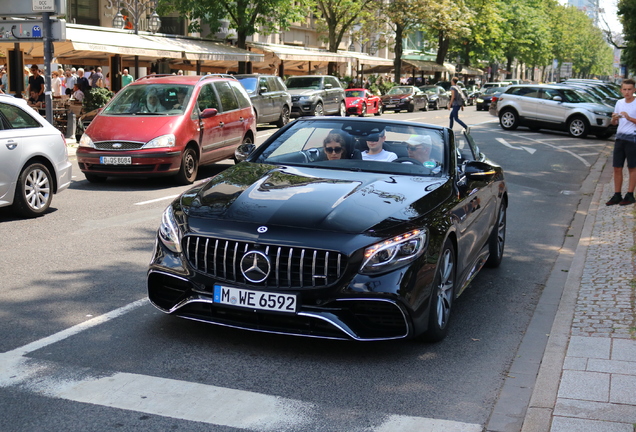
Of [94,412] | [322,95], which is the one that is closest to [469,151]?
[94,412]

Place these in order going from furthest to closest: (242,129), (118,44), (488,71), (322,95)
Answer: (488,71) → (322,95) → (118,44) → (242,129)

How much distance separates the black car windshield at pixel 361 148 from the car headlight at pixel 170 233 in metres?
1.33

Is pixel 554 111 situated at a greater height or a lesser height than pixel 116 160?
lesser

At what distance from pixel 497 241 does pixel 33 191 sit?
5.53 meters

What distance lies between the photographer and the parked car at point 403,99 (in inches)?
1750

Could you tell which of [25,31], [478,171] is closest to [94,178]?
[25,31]

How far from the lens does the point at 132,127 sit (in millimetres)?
12852

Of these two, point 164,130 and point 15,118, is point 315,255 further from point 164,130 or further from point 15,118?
point 164,130

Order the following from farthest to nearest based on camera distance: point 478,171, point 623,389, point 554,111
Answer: point 554,111 < point 478,171 < point 623,389

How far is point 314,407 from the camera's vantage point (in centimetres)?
439

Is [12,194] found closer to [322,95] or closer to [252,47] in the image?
[322,95]

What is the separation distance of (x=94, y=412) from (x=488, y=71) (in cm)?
10854

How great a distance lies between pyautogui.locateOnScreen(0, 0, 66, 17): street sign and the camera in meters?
17.0

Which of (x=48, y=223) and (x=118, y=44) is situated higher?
(x=118, y=44)
